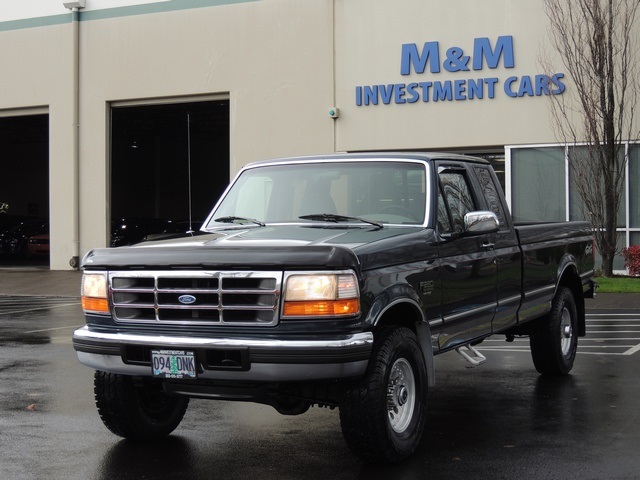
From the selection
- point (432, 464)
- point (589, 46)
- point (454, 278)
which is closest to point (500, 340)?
point (454, 278)

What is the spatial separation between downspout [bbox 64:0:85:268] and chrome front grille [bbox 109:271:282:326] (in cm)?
2115

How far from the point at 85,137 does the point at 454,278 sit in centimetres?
2140

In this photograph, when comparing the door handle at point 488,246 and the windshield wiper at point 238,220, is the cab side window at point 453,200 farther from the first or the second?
the windshield wiper at point 238,220

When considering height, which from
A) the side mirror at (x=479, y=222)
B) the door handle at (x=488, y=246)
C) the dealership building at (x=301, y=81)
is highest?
the dealership building at (x=301, y=81)

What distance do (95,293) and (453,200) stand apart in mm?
2799

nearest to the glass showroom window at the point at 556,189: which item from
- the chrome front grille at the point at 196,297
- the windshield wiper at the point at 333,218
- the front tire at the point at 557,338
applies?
the front tire at the point at 557,338

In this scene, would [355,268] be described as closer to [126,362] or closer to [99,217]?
[126,362]

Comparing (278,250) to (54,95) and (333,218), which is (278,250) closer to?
(333,218)

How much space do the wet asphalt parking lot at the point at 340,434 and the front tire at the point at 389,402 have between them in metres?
0.15

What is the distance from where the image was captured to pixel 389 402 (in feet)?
20.5

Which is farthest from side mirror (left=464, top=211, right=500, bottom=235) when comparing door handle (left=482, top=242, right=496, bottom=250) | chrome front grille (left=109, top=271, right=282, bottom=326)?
chrome front grille (left=109, top=271, right=282, bottom=326)

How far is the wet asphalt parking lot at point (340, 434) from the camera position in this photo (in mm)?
6133

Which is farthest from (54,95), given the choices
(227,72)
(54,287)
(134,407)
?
(134,407)

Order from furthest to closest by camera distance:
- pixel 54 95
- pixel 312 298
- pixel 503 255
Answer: pixel 54 95 → pixel 503 255 → pixel 312 298
